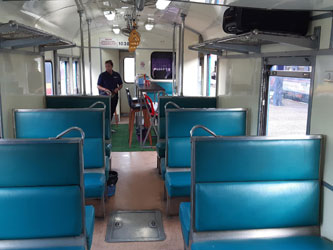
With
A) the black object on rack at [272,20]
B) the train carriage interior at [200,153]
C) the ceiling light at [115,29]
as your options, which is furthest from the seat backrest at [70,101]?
the ceiling light at [115,29]

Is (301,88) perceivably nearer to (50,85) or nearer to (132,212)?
(132,212)

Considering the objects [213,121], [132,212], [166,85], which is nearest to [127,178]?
[132,212]

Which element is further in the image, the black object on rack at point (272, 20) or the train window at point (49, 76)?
the train window at point (49, 76)

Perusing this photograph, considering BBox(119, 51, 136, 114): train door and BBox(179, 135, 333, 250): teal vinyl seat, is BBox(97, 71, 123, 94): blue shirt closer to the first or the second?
BBox(119, 51, 136, 114): train door

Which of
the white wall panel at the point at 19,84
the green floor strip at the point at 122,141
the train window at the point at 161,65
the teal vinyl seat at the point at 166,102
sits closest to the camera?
the white wall panel at the point at 19,84

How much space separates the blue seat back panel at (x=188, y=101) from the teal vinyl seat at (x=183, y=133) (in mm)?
1075

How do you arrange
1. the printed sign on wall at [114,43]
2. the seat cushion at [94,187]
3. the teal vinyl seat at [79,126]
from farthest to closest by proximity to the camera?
1. the printed sign on wall at [114,43]
2. the teal vinyl seat at [79,126]
3. the seat cushion at [94,187]

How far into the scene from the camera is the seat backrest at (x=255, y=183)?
2.17 metres

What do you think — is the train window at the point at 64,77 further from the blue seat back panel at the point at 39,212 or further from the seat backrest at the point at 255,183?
the seat backrest at the point at 255,183

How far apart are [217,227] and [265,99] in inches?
67.3

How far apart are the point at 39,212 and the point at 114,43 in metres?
7.57

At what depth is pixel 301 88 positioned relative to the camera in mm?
2758

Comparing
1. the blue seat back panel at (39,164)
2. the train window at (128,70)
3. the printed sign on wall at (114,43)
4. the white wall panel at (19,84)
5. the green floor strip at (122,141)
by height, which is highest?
the printed sign on wall at (114,43)

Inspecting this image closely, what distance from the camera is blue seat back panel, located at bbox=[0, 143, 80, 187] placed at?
6.88ft
